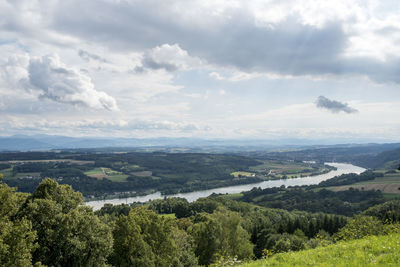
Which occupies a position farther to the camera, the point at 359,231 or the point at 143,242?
the point at 359,231

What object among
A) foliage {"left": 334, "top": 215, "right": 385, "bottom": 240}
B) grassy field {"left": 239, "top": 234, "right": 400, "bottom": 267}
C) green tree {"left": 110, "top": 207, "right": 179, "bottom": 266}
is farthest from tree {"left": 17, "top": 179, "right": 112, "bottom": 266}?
foliage {"left": 334, "top": 215, "right": 385, "bottom": 240}

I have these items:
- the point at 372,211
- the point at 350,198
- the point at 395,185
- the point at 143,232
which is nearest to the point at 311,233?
the point at 372,211

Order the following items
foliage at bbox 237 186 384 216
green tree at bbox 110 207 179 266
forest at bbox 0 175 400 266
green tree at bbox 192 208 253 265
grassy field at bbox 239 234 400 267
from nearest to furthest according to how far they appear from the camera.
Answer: grassy field at bbox 239 234 400 267 < forest at bbox 0 175 400 266 < green tree at bbox 110 207 179 266 < green tree at bbox 192 208 253 265 < foliage at bbox 237 186 384 216

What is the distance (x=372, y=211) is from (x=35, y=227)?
122774 mm

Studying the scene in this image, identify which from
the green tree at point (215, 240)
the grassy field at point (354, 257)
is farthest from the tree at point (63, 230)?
the green tree at point (215, 240)

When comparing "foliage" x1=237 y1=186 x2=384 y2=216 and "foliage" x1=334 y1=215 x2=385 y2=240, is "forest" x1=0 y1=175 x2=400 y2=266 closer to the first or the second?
"foliage" x1=334 y1=215 x2=385 y2=240

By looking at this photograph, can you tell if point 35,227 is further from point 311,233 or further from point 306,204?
point 306,204

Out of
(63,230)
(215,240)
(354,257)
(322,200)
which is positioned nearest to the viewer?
(354,257)

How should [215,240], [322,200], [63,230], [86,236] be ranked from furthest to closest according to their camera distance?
[322,200] < [215,240] < [86,236] < [63,230]

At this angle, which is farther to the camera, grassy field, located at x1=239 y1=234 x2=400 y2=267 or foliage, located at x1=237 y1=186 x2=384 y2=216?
foliage, located at x1=237 y1=186 x2=384 y2=216

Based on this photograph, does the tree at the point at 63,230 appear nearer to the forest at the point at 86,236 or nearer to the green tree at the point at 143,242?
the forest at the point at 86,236

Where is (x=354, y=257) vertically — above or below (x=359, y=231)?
above

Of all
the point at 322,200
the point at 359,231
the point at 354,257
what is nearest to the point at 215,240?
the point at 359,231

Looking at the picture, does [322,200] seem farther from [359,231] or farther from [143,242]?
[143,242]
